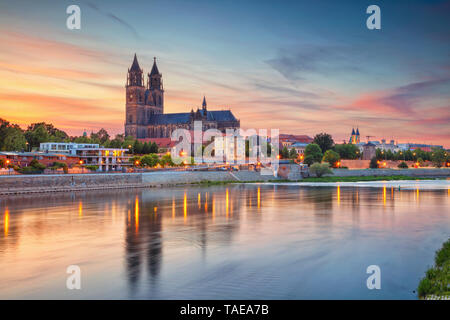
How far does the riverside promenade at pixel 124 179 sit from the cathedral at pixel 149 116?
78.6m

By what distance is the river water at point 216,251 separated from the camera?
13.8 metres

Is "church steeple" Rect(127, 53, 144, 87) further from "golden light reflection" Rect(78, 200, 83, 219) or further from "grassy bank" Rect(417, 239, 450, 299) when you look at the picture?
"grassy bank" Rect(417, 239, 450, 299)

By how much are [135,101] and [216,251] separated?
541 feet

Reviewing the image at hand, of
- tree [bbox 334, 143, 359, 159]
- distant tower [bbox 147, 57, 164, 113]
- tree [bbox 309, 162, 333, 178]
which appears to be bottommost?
tree [bbox 309, 162, 333, 178]

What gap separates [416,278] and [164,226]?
17.1m

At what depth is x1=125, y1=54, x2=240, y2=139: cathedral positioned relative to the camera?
16900 cm

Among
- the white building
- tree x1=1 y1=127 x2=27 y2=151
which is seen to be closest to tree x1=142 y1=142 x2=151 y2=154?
the white building

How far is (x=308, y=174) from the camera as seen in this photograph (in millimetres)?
96125

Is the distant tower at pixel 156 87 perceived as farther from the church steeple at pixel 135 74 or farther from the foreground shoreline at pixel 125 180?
the foreground shoreline at pixel 125 180

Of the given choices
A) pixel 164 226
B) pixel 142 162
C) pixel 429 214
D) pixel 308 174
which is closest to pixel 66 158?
pixel 142 162

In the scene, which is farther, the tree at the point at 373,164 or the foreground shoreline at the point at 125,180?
the tree at the point at 373,164

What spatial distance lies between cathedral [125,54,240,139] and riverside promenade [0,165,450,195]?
78.6m
